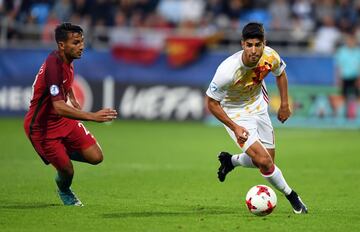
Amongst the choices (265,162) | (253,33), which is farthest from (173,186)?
(253,33)

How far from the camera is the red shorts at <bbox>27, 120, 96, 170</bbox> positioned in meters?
10.4

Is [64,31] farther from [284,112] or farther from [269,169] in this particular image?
[269,169]

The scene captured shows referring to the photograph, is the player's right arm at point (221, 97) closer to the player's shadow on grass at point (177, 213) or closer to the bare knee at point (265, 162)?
the bare knee at point (265, 162)

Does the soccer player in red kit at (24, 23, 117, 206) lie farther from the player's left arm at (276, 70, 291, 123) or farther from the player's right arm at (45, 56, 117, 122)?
the player's left arm at (276, 70, 291, 123)

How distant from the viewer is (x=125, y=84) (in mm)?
24797

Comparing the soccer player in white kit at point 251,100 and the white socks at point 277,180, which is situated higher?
the soccer player in white kit at point 251,100

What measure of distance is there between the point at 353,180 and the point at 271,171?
4.04 m

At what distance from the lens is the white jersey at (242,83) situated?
9.81 m

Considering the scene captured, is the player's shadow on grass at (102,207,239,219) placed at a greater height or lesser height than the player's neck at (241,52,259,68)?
lesser

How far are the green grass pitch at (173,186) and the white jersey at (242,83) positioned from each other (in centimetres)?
121

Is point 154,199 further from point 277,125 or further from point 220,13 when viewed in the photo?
point 220,13

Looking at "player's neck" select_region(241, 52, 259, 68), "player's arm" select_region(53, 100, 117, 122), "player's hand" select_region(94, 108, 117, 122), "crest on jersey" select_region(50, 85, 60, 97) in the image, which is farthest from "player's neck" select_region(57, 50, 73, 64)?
"player's neck" select_region(241, 52, 259, 68)

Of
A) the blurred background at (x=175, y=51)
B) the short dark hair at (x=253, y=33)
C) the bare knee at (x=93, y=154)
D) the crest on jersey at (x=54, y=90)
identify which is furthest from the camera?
the blurred background at (x=175, y=51)

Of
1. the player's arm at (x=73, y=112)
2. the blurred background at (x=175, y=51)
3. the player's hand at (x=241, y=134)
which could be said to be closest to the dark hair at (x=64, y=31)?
the player's arm at (x=73, y=112)
